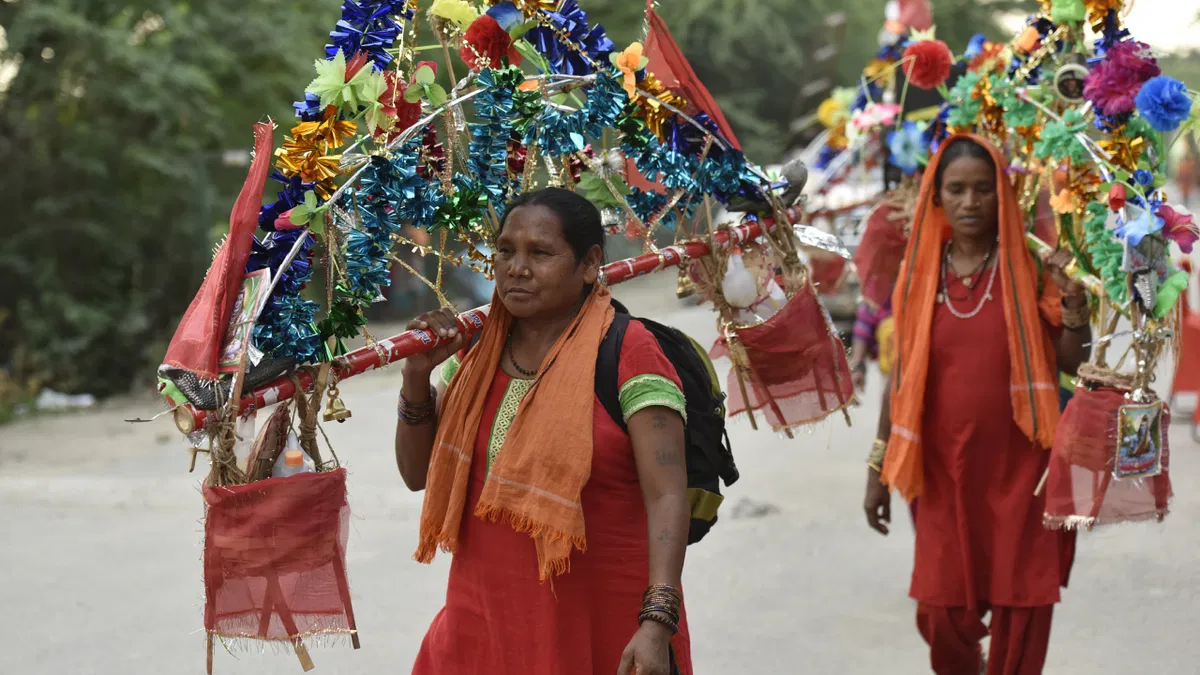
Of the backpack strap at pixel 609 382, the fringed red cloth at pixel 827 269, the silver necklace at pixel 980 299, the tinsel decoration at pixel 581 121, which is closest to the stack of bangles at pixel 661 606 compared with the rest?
the backpack strap at pixel 609 382

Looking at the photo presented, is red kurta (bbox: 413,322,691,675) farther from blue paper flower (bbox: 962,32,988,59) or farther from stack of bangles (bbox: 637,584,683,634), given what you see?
blue paper flower (bbox: 962,32,988,59)

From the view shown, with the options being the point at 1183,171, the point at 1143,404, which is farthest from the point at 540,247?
the point at 1183,171

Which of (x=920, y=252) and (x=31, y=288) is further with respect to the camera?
(x=31, y=288)

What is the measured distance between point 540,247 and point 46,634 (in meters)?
3.86

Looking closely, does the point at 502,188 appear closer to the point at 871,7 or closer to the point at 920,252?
the point at 920,252

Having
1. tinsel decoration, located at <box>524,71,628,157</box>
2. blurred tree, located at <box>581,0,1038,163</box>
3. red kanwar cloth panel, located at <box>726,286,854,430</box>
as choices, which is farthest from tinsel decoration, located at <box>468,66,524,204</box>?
blurred tree, located at <box>581,0,1038,163</box>

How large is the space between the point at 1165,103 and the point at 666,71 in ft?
5.24

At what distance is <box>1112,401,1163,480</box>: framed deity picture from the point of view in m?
4.43

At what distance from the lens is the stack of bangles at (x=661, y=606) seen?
3.07 meters

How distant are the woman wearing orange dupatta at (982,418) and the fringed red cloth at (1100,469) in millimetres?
240

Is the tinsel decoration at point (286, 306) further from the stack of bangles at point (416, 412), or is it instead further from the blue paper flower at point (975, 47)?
the blue paper flower at point (975, 47)

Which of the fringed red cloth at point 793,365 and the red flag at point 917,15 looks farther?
the red flag at point 917,15

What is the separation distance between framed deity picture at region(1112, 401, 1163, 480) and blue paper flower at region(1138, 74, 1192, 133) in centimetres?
88

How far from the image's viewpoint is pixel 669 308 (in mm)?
21812
